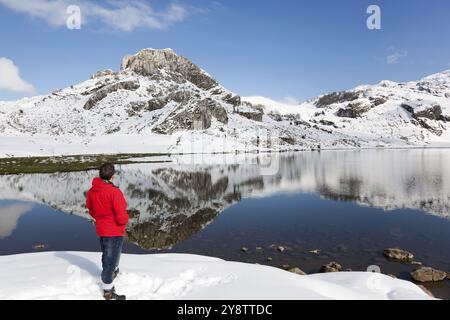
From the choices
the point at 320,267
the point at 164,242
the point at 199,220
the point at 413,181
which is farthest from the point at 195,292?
the point at 413,181

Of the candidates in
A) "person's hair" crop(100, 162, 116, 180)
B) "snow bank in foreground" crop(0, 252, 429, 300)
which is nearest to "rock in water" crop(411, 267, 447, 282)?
"snow bank in foreground" crop(0, 252, 429, 300)

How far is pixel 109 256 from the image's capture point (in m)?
10.1

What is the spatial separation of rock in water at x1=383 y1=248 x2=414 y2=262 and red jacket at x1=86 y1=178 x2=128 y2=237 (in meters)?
15.6

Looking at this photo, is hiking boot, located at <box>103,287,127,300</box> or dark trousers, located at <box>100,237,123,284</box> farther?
dark trousers, located at <box>100,237,123,284</box>

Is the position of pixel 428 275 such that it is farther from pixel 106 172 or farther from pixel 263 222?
pixel 106 172

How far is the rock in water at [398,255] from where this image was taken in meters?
19.2

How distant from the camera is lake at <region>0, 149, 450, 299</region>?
20.6 metres

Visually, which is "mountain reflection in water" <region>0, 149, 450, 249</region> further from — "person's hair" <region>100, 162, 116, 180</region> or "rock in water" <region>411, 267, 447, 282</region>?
"rock in water" <region>411, 267, 447, 282</region>

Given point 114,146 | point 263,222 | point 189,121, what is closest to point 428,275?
point 263,222

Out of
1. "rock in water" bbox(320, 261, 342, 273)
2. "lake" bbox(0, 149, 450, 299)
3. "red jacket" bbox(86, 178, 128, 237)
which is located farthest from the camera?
"lake" bbox(0, 149, 450, 299)

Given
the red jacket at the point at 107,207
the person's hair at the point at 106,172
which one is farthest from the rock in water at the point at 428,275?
the person's hair at the point at 106,172

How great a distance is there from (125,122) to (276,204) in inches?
6904

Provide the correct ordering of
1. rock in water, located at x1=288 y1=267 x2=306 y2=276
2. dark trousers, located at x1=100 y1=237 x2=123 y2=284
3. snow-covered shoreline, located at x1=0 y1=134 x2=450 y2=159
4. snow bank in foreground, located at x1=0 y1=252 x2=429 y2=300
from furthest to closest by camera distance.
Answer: snow-covered shoreline, located at x1=0 y1=134 x2=450 y2=159 → rock in water, located at x1=288 y1=267 x2=306 y2=276 → dark trousers, located at x1=100 y1=237 x2=123 y2=284 → snow bank in foreground, located at x1=0 y1=252 x2=429 y2=300
